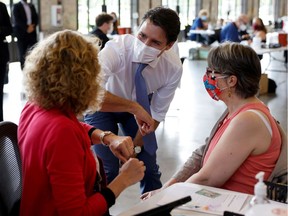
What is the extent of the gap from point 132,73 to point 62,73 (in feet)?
4.12

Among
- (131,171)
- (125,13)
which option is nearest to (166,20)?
(131,171)

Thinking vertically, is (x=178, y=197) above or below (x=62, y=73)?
below

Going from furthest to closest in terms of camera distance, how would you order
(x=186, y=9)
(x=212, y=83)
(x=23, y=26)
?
1. (x=186, y=9)
2. (x=23, y=26)
3. (x=212, y=83)

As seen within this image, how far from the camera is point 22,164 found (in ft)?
5.22

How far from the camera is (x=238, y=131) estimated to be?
1871 millimetres

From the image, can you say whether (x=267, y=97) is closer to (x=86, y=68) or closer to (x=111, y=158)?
(x=111, y=158)

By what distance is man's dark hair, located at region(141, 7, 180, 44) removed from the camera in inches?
98.1

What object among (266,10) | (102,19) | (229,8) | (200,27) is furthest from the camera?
(266,10)

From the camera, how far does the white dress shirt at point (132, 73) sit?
2.67 meters

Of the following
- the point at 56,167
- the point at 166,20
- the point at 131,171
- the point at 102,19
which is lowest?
the point at 131,171

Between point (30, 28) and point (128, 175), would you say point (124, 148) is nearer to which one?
point (128, 175)

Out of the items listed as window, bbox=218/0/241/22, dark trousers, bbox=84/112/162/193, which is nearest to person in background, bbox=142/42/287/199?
dark trousers, bbox=84/112/162/193

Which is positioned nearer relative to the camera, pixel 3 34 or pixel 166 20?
pixel 166 20

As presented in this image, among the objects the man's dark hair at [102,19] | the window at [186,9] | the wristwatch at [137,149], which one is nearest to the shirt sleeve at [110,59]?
the wristwatch at [137,149]
